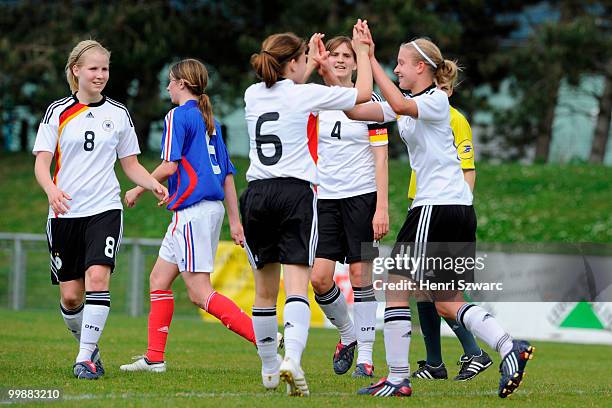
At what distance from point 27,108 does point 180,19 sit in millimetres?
4880

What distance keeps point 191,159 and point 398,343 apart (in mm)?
2197

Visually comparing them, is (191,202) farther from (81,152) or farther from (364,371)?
(364,371)

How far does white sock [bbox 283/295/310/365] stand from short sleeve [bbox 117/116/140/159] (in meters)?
1.99

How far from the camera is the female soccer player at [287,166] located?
20.9ft

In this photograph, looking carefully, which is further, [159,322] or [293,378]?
[159,322]

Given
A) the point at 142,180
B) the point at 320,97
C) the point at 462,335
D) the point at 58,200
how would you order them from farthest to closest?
1. the point at 462,335
2. the point at 142,180
3. the point at 58,200
4. the point at 320,97

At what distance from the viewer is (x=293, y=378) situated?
6.12 metres

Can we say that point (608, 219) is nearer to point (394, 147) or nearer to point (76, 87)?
point (394, 147)

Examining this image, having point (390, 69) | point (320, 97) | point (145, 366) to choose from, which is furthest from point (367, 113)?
point (390, 69)

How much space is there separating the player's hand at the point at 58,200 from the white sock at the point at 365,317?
2426mm

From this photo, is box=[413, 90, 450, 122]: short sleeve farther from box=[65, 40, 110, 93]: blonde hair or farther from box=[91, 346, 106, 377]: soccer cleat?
box=[91, 346, 106, 377]: soccer cleat

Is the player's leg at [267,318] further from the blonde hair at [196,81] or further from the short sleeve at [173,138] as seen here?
the blonde hair at [196,81]

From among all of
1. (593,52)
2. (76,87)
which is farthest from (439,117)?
(593,52)

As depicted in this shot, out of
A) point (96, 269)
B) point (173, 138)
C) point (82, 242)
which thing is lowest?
point (96, 269)
